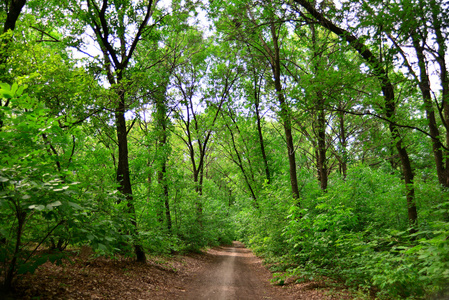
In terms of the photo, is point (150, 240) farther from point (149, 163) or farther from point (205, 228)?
point (205, 228)

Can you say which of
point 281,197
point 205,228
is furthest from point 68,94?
point 205,228

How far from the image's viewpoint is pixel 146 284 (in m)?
7.62

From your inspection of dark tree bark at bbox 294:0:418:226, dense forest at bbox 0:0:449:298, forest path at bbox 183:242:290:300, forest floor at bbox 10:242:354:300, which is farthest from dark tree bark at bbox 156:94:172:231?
dark tree bark at bbox 294:0:418:226

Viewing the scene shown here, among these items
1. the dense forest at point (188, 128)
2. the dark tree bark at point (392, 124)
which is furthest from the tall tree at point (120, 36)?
the dark tree bark at point (392, 124)

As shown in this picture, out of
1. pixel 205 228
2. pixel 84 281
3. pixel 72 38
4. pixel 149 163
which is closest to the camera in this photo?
pixel 84 281

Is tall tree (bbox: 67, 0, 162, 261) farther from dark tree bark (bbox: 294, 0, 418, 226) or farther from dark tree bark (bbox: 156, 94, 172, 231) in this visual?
dark tree bark (bbox: 294, 0, 418, 226)

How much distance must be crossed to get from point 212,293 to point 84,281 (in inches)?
139

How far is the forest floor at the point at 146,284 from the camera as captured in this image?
489 cm

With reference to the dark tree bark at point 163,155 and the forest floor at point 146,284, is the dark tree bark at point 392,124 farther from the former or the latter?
the dark tree bark at point 163,155

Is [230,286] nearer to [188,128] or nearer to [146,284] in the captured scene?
[146,284]

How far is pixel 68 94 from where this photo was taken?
628 centimetres

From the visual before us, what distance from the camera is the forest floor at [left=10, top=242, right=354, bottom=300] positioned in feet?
16.0

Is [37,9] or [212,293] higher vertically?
[37,9]

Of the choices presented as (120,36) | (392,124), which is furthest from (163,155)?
(392,124)
